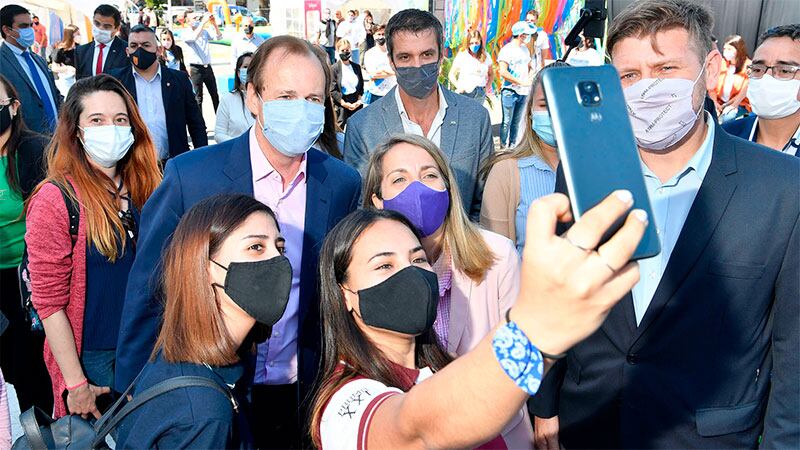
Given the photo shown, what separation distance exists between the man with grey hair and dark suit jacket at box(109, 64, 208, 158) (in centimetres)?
429

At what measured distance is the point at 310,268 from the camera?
8.53 ft

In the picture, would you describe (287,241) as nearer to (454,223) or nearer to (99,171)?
(454,223)

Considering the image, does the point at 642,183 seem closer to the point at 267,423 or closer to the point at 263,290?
the point at 263,290

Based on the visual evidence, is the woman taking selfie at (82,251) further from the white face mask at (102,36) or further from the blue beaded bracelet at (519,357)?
the white face mask at (102,36)

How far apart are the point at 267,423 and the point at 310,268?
0.64m

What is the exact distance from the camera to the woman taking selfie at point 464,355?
0.86 metres

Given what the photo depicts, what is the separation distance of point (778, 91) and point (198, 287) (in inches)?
131

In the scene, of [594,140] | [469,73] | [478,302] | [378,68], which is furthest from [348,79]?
[594,140]

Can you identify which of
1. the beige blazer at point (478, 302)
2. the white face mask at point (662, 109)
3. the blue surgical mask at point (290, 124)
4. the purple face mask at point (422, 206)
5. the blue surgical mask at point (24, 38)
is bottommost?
the beige blazer at point (478, 302)

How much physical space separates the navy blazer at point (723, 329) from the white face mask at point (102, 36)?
695 cm

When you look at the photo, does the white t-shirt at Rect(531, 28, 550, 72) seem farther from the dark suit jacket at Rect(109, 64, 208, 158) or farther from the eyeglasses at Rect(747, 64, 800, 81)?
the eyeglasses at Rect(747, 64, 800, 81)

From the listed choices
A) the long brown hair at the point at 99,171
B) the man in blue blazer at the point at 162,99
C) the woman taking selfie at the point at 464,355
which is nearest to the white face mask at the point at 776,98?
the woman taking selfie at the point at 464,355

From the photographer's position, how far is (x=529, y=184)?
3.19m

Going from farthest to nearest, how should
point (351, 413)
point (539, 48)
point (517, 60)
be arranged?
point (539, 48), point (517, 60), point (351, 413)
